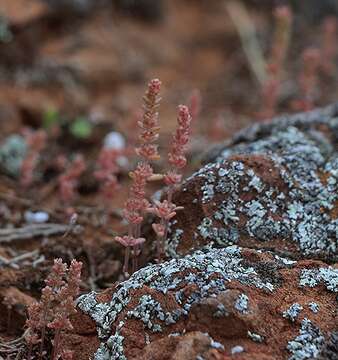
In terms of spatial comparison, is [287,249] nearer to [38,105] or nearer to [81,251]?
[81,251]

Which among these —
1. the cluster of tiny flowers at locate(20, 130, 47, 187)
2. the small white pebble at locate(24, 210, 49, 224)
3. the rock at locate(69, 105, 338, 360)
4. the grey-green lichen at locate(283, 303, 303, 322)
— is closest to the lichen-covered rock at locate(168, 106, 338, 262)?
the rock at locate(69, 105, 338, 360)

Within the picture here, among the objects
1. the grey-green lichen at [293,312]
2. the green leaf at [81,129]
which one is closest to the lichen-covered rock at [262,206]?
the grey-green lichen at [293,312]

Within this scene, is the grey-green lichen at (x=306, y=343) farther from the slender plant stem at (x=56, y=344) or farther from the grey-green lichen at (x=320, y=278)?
the slender plant stem at (x=56, y=344)

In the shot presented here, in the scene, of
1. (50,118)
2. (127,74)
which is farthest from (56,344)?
(127,74)

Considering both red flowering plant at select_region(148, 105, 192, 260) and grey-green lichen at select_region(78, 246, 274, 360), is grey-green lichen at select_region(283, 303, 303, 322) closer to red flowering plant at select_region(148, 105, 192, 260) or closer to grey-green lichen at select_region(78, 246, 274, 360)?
grey-green lichen at select_region(78, 246, 274, 360)

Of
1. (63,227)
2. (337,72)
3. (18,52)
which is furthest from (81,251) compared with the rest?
(337,72)

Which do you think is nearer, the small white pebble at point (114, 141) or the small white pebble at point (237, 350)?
the small white pebble at point (237, 350)
